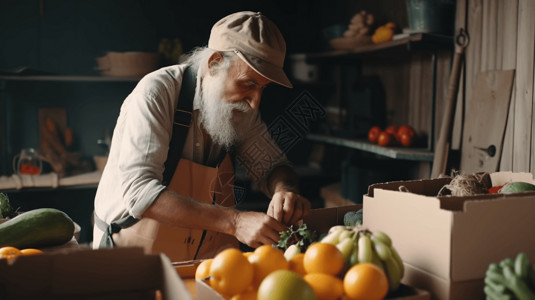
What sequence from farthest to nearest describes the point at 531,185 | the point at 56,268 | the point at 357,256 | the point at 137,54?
the point at 137,54 → the point at 531,185 → the point at 357,256 → the point at 56,268

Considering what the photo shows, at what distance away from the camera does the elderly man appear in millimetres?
1627

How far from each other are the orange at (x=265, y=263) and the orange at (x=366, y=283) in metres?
0.14

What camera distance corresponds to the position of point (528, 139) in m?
2.46

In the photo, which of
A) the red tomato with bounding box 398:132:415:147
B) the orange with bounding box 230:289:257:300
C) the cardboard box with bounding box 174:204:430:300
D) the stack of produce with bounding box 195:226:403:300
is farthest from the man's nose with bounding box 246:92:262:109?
the red tomato with bounding box 398:132:415:147

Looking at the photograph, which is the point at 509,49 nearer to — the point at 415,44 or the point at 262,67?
the point at 415,44

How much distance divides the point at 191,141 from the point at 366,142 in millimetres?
1789

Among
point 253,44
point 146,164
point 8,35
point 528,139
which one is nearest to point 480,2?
point 528,139

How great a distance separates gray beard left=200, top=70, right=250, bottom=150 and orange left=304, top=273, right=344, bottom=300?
42.6 inches

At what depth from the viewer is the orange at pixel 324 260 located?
96 centimetres

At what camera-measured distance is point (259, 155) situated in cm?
221

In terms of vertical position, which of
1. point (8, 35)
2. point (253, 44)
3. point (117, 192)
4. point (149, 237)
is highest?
point (8, 35)

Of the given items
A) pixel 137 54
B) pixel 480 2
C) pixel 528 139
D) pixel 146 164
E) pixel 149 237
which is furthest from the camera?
pixel 137 54

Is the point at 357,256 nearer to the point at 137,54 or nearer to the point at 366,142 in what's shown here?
the point at 366,142

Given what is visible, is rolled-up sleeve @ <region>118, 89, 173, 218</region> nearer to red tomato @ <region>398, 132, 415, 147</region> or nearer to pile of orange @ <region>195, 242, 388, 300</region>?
pile of orange @ <region>195, 242, 388, 300</region>
